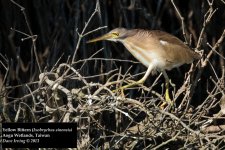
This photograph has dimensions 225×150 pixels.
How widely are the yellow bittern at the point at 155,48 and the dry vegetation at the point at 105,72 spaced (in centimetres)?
7

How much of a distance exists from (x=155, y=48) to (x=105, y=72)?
0.93 m

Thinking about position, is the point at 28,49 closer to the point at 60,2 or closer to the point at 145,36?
the point at 60,2

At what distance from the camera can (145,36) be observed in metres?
4.37

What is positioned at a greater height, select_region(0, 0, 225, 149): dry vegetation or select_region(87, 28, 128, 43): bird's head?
select_region(87, 28, 128, 43): bird's head

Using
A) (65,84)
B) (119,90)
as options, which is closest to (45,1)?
(65,84)

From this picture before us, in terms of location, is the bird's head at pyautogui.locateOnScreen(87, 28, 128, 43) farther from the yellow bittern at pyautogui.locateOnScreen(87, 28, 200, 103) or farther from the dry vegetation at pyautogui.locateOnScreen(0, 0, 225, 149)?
the dry vegetation at pyautogui.locateOnScreen(0, 0, 225, 149)

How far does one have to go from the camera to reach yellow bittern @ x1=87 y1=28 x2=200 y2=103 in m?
4.27

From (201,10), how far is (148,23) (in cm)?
41

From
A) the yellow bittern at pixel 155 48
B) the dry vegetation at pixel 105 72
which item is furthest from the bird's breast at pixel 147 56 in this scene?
the dry vegetation at pixel 105 72

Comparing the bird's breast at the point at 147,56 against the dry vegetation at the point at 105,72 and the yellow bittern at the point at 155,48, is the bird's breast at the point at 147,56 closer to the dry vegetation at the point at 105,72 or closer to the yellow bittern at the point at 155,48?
the yellow bittern at the point at 155,48

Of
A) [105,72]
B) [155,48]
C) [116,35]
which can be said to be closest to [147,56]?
[155,48]

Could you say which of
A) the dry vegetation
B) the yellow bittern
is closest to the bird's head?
the yellow bittern

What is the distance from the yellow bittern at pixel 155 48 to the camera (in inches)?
168

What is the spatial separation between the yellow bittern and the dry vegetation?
0.24ft
